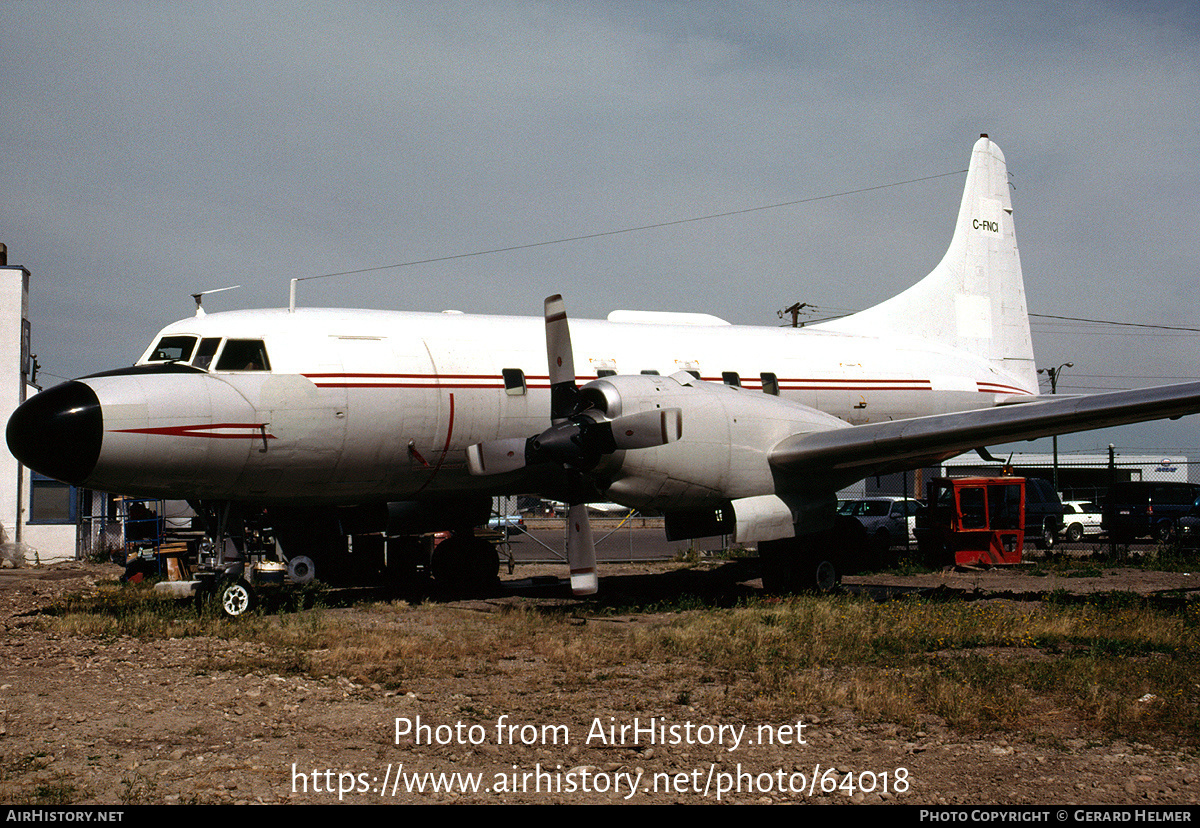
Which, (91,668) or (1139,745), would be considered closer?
(1139,745)

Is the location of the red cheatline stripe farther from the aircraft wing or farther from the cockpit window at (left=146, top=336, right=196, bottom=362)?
the aircraft wing

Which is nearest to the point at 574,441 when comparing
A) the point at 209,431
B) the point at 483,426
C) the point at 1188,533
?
the point at 483,426

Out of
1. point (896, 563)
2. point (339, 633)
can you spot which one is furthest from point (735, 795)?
point (896, 563)

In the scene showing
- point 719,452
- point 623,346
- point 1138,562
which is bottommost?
point 1138,562

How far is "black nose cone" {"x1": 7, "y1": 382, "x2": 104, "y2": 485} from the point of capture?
36.1 feet

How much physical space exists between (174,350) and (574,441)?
5.60 metres

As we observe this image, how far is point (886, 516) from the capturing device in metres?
28.3

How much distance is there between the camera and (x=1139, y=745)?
6512 millimetres

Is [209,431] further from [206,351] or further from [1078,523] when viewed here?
[1078,523]

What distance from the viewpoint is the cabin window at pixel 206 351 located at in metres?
12.5

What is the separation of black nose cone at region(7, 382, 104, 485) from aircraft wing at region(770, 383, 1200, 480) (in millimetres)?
8918
